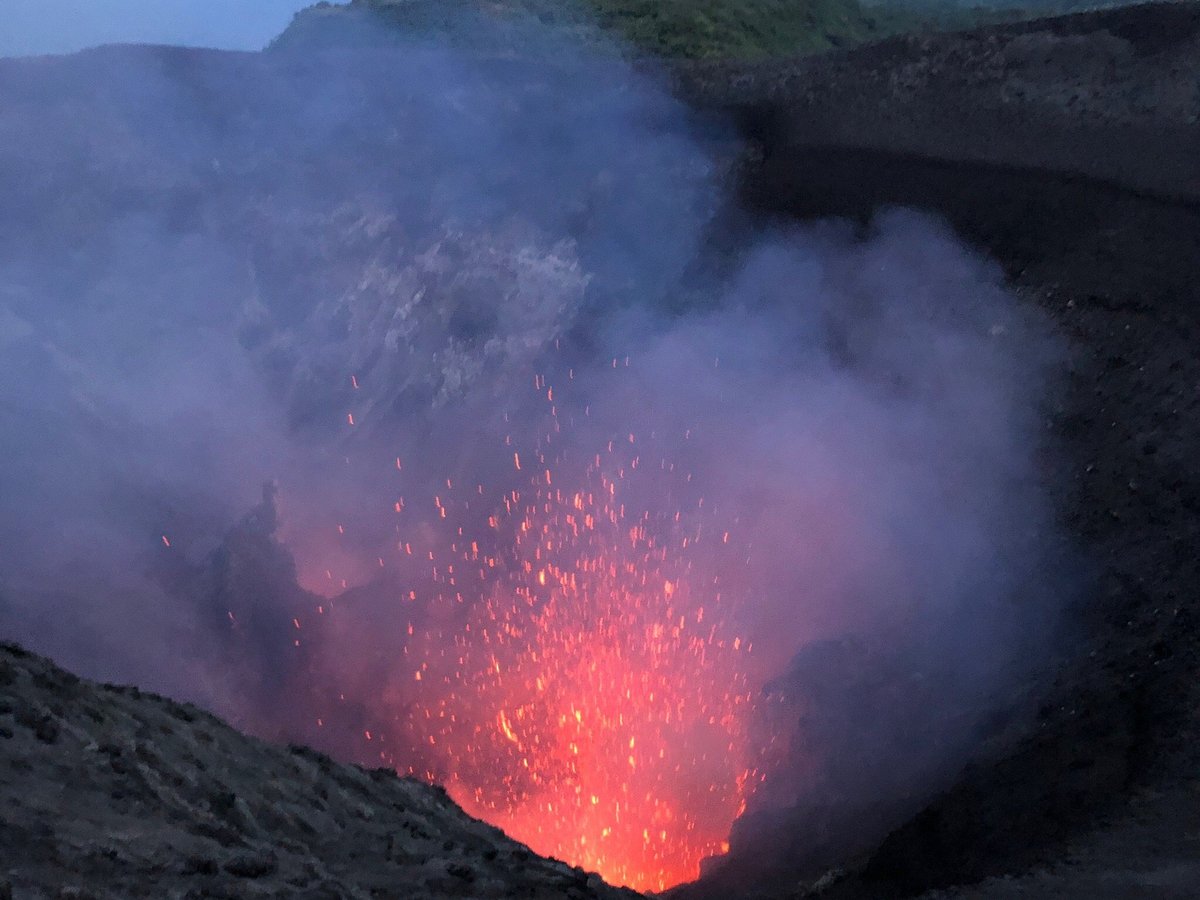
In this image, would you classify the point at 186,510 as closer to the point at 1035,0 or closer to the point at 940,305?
the point at 940,305

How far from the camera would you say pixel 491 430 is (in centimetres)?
1209

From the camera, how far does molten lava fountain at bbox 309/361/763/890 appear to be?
9.61 metres

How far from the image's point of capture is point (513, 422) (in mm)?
12055

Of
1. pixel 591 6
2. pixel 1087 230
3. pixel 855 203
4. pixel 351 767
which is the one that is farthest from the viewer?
pixel 591 6

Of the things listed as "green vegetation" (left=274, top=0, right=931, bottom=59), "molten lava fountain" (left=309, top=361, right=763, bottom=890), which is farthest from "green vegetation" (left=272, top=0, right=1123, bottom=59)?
"molten lava fountain" (left=309, top=361, right=763, bottom=890)

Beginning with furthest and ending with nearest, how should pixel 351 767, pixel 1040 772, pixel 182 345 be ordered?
pixel 182 345
pixel 351 767
pixel 1040 772

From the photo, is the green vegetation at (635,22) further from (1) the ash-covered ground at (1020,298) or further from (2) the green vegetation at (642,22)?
(1) the ash-covered ground at (1020,298)

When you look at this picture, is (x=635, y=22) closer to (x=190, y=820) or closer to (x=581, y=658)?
(x=581, y=658)

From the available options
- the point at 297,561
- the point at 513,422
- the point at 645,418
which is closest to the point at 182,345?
Result: the point at 297,561

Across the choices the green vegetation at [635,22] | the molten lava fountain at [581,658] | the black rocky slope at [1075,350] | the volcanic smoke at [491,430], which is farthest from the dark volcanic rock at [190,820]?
the green vegetation at [635,22]

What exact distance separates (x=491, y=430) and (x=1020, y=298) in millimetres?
6582

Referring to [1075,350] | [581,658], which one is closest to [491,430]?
[581,658]

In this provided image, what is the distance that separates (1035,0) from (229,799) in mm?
35439

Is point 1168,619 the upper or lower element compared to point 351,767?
upper
